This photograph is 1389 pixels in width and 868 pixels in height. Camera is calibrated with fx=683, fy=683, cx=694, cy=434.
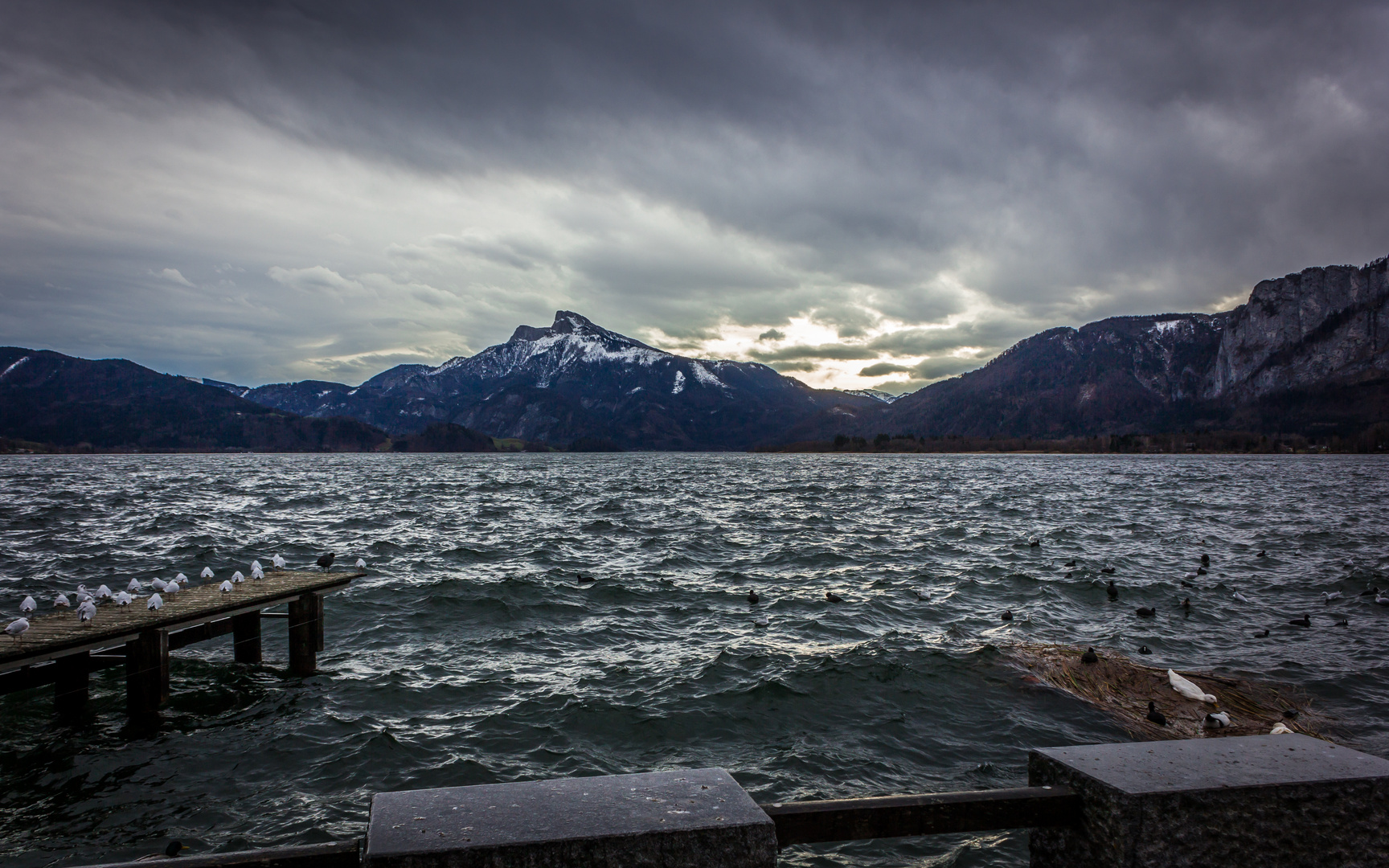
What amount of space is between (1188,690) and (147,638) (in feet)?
70.6

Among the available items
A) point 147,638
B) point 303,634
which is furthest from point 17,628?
point 303,634

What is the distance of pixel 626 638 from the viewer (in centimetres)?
1959

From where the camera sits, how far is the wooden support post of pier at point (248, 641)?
17.1 m

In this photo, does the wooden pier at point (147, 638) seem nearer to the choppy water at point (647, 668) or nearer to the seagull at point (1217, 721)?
the choppy water at point (647, 668)

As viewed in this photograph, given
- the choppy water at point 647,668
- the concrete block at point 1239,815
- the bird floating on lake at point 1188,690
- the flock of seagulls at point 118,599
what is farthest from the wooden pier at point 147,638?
the bird floating on lake at point 1188,690

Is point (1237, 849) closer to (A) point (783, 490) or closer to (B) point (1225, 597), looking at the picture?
(B) point (1225, 597)

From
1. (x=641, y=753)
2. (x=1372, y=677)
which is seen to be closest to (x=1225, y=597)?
(x=1372, y=677)

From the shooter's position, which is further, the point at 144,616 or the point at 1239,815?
the point at 144,616

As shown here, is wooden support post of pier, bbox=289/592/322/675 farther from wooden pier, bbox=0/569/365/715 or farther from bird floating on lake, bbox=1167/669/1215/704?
bird floating on lake, bbox=1167/669/1215/704

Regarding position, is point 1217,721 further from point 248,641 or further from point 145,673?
point 248,641

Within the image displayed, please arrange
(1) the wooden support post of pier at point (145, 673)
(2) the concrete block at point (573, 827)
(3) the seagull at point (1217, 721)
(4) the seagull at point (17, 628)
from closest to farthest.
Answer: (2) the concrete block at point (573, 827)
(3) the seagull at point (1217, 721)
(4) the seagull at point (17, 628)
(1) the wooden support post of pier at point (145, 673)

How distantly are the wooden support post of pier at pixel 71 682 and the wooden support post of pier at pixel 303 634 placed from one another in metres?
3.75

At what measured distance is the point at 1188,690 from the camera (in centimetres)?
1445

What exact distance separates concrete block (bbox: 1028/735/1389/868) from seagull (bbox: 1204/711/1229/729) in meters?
11.1
